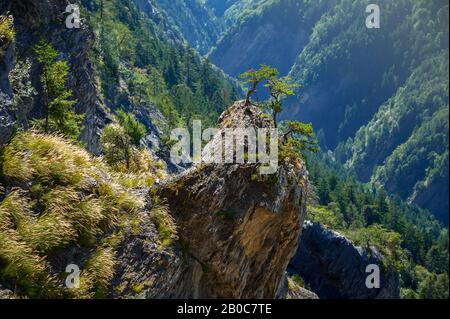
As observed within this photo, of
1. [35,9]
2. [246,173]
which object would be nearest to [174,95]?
[35,9]

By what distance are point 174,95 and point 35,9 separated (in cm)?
12196

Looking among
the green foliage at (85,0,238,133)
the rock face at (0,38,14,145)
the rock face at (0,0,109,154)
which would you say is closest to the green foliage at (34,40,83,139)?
the rock face at (0,0,109,154)

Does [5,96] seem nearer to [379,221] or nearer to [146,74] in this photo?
[146,74]

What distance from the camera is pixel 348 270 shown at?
73.0m

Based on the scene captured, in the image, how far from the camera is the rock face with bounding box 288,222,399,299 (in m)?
72.9

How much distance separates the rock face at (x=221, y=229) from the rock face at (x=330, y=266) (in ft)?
188

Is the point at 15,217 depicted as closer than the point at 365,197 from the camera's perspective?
Yes

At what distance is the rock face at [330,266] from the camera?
72.9 m

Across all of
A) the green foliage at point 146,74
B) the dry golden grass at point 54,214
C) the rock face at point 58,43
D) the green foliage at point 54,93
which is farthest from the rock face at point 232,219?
the green foliage at point 146,74

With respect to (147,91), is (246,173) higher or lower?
lower

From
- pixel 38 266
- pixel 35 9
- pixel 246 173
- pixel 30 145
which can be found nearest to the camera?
pixel 38 266

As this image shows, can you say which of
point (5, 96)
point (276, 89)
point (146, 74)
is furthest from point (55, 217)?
point (146, 74)

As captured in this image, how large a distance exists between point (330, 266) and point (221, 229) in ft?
202
